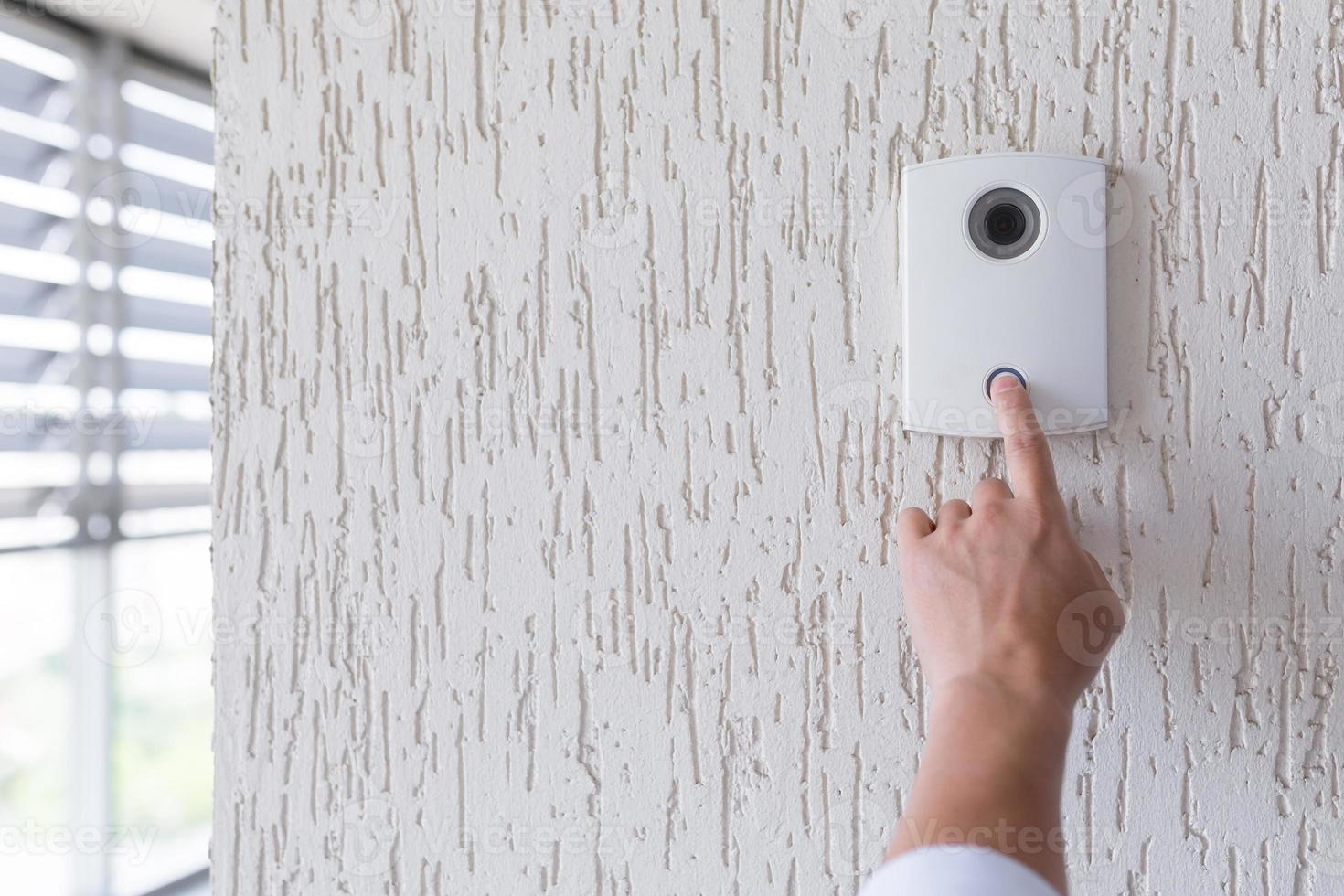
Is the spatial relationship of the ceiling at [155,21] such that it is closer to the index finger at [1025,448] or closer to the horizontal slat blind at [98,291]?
the horizontal slat blind at [98,291]

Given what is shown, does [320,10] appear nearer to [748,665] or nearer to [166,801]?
[748,665]

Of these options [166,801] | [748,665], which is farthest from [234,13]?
[166,801]

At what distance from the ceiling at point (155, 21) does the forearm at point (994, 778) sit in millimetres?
1161

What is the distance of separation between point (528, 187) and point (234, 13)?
162 mm

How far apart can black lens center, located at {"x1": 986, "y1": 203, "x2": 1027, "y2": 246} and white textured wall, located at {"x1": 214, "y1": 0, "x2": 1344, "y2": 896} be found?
30 millimetres

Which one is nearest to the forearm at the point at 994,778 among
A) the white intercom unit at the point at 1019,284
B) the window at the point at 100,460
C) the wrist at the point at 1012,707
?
the wrist at the point at 1012,707

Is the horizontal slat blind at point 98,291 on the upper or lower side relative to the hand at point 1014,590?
upper

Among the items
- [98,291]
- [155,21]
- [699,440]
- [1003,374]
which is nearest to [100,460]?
[98,291]

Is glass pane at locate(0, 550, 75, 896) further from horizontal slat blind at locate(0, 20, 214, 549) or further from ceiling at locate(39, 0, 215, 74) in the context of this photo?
ceiling at locate(39, 0, 215, 74)

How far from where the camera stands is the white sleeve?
9.2 inches

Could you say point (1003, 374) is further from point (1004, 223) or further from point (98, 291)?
point (98, 291)

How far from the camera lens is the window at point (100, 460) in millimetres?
1161

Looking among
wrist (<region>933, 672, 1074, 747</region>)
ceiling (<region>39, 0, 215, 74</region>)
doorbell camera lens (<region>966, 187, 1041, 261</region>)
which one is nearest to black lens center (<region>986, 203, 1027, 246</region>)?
doorbell camera lens (<region>966, 187, 1041, 261</region>)

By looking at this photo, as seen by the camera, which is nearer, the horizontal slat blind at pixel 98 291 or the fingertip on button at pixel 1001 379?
the fingertip on button at pixel 1001 379
